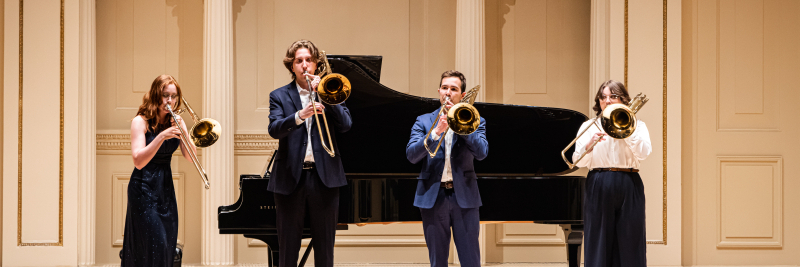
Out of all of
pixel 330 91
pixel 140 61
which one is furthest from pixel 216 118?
pixel 330 91

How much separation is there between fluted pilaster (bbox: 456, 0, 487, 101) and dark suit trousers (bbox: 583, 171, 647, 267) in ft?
6.78

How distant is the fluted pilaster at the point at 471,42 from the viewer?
5008mm

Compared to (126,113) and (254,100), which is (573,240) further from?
(126,113)

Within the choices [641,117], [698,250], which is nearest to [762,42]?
[641,117]

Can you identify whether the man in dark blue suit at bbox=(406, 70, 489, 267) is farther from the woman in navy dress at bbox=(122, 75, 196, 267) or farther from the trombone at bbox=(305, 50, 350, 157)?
the woman in navy dress at bbox=(122, 75, 196, 267)

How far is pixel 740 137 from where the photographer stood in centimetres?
507

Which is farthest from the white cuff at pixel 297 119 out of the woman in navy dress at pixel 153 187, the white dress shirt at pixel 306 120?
the woman in navy dress at pixel 153 187

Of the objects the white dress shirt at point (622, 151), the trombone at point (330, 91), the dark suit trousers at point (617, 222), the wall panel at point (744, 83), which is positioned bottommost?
the dark suit trousers at point (617, 222)

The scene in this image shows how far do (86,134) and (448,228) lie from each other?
3.63 m

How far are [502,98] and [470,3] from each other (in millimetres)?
901

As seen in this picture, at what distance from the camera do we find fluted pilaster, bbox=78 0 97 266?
489cm

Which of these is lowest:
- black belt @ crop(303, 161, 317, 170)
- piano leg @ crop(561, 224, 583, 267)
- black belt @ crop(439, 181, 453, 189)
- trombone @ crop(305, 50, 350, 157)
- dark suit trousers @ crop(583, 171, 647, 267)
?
piano leg @ crop(561, 224, 583, 267)

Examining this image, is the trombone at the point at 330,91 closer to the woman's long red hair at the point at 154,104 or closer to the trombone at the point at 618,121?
the woman's long red hair at the point at 154,104

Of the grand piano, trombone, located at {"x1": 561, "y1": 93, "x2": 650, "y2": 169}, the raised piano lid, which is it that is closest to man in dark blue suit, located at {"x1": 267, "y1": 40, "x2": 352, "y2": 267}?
the grand piano
